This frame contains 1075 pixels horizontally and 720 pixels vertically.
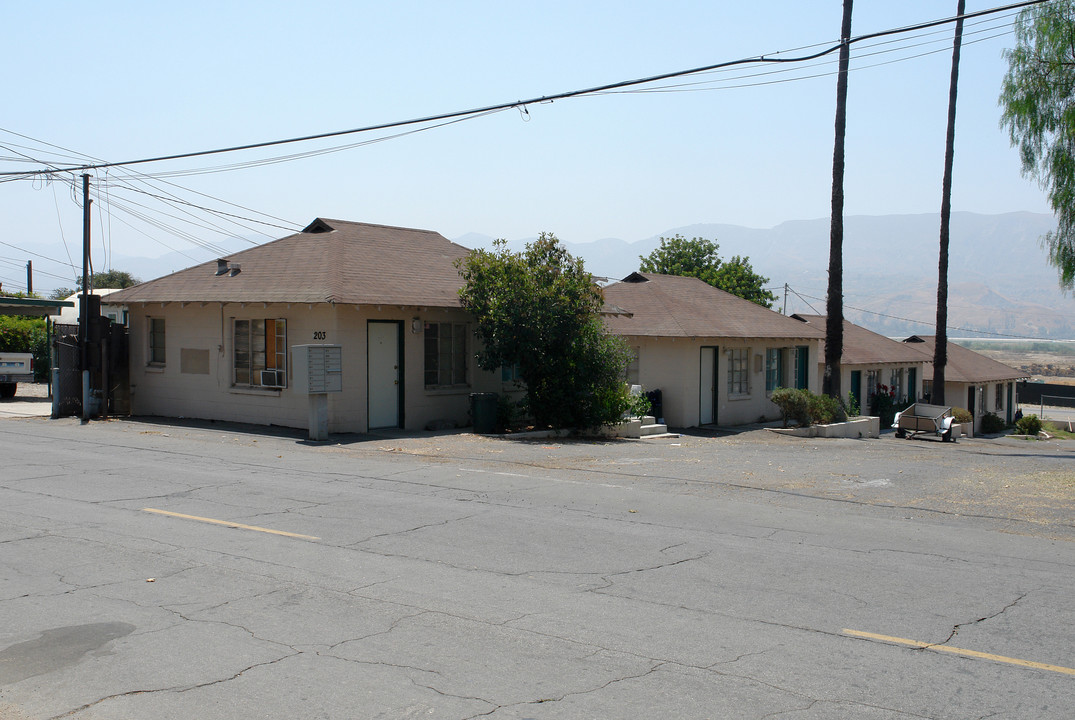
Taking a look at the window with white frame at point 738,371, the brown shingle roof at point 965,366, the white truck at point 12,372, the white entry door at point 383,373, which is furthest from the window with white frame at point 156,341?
the brown shingle roof at point 965,366

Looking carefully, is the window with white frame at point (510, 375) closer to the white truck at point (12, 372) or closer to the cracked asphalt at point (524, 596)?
the cracked asphalt at point (524, 596)

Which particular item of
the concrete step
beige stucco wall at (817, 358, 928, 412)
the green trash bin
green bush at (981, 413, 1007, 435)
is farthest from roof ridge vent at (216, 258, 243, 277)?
green bush at (981, 413, 1007, 435)

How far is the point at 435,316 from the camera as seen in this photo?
20.6m

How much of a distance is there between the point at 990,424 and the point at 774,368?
21.2 meters

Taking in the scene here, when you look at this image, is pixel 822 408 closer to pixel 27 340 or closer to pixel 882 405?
pixel 882 405

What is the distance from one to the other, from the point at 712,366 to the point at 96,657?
2181cm

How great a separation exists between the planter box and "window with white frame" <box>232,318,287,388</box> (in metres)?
13.4

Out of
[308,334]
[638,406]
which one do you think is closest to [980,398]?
Result: [638,406]

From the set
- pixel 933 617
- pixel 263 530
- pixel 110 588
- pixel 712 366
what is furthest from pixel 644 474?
pixel 712 366

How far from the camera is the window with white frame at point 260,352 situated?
65.0 ft

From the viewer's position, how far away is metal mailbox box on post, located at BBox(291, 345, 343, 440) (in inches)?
682

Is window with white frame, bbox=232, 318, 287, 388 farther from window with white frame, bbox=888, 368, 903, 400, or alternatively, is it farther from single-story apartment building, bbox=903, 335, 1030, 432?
single-story apartment building, bbox=903, 335, 1030, 432

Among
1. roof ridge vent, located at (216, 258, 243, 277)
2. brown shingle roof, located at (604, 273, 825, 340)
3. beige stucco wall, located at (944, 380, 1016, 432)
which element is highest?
roof ridge vent, located at (216, 258, 243, 277)

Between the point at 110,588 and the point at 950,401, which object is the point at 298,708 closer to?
the point at 110,588
